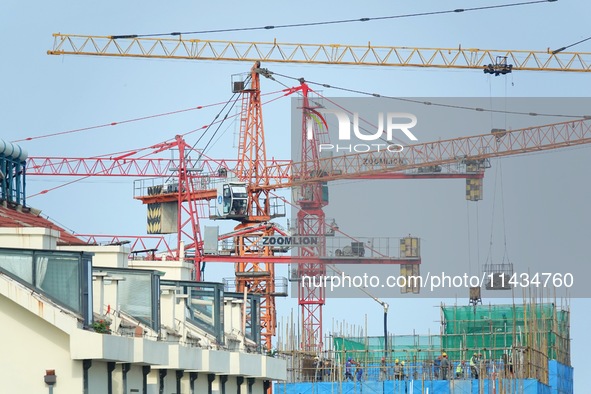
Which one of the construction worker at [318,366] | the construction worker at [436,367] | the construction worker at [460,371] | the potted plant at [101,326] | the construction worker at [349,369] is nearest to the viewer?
the potted plant at [101,326]

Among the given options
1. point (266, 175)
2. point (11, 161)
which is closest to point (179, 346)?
point (11, 161)

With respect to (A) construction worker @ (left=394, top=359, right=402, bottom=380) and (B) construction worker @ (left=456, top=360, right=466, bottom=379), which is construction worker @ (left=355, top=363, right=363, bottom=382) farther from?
(B) construction worker @ (left=456, top=360, right=466, bottom=379)

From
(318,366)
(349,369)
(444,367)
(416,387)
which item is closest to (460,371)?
(444,367)

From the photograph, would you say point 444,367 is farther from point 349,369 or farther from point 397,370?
point 349,369

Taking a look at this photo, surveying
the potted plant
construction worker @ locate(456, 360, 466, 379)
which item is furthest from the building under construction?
the potted plant

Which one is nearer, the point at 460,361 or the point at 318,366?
the point at 460,361

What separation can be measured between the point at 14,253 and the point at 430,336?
8473 centimetres

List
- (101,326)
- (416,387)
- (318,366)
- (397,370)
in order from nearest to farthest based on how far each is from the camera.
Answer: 1. (101,326)
2. (416,387)
3. (397,370)
4. (318,366)

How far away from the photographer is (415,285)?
648ft

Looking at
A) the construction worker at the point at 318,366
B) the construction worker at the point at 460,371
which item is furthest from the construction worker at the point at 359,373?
the construction worker at the point at 460,371

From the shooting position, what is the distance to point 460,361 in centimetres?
11056

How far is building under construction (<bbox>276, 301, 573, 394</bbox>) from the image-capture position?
105500 mm

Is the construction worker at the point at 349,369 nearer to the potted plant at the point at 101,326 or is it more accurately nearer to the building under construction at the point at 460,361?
the building under construction at the point at 460,361

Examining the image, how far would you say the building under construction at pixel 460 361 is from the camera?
105500mm
